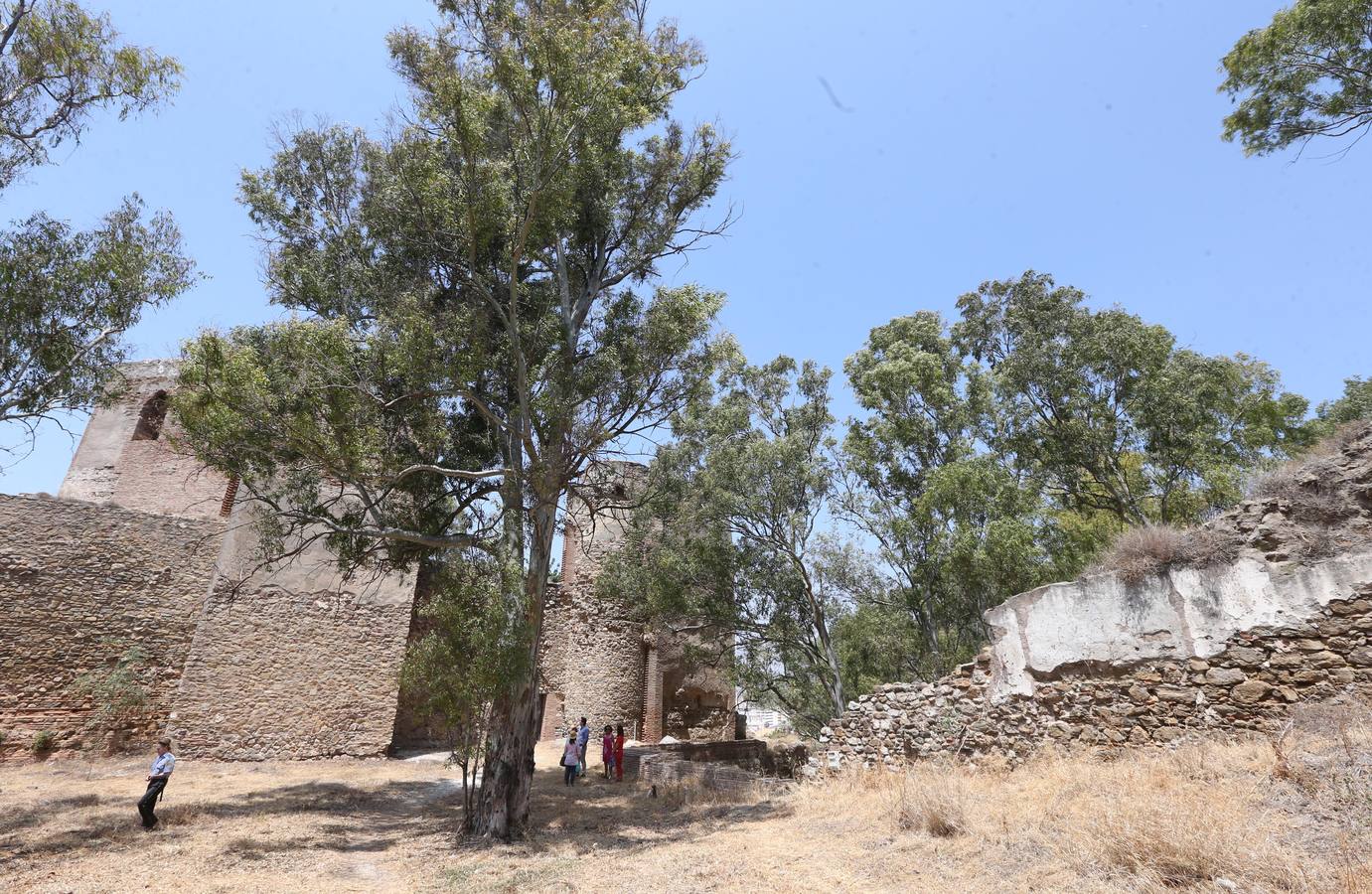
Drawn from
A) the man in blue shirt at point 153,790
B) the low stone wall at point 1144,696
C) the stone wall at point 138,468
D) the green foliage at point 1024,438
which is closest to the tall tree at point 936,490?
the green foliage at point 1024,438

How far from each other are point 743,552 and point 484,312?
8.96m

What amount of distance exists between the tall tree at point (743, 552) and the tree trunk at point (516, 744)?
6.51 m

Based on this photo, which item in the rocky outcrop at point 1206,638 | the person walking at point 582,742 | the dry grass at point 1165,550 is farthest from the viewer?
the person walking at point 582,742

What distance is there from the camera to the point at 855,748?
37.2ft

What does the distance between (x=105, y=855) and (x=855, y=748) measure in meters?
9.94

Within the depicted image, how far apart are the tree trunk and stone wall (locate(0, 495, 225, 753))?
1018cm

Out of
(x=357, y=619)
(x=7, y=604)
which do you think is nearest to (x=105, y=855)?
(x=357, y=619)

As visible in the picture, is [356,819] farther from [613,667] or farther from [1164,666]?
[1164,666]

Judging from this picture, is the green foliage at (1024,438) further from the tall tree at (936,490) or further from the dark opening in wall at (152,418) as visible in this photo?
the dark opening in wall at (152,418)

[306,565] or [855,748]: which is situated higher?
[306,565]

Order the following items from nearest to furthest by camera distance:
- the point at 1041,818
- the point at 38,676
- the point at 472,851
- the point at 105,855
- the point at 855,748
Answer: the point at 1041,818 → the point at 105,855 → the point at 472,851 → the point at 855,748 → the point at 38,676

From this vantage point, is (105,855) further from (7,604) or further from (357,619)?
(7,604)

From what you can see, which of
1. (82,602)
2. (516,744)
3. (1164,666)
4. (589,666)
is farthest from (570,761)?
(82,602)

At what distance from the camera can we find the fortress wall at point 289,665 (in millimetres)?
14531
